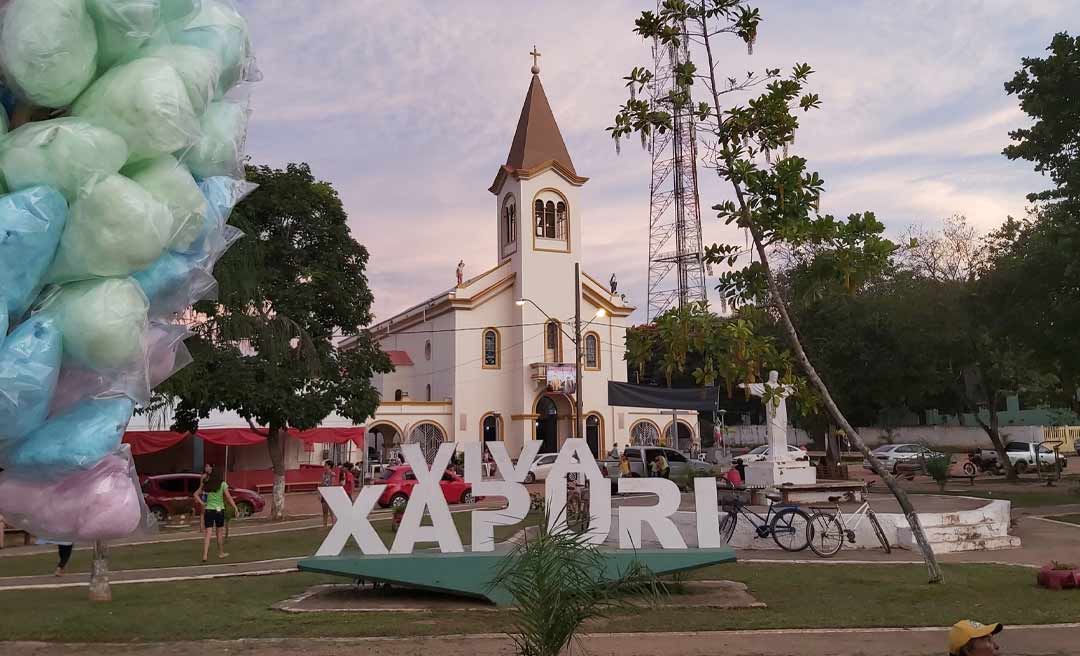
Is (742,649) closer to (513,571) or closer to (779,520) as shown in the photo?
(513,571)

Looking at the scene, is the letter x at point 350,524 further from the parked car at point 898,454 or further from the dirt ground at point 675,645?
the parked car at point 898,454

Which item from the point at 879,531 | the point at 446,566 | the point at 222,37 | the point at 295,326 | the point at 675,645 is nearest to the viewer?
the point at 222,37

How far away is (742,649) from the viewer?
325 inches

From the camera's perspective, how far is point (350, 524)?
11031mm

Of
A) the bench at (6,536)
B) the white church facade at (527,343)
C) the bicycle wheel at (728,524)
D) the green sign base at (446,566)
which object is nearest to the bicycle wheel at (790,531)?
the bicycle wheel at (728,524)

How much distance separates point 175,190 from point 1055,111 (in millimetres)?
22536

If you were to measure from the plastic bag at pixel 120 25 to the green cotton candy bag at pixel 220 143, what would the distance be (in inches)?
16.7

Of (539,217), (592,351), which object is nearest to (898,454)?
(592,351)

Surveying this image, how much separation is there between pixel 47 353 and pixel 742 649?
266 inches

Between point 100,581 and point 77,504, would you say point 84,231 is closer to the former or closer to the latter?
point 77,504

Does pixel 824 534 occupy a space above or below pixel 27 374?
below

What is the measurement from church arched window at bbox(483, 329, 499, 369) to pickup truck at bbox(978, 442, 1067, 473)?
21962mm

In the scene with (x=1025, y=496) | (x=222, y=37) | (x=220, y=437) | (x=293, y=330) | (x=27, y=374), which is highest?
(x=293, y=330)

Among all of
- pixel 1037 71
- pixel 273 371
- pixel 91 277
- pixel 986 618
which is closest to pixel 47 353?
pixel 91 277
